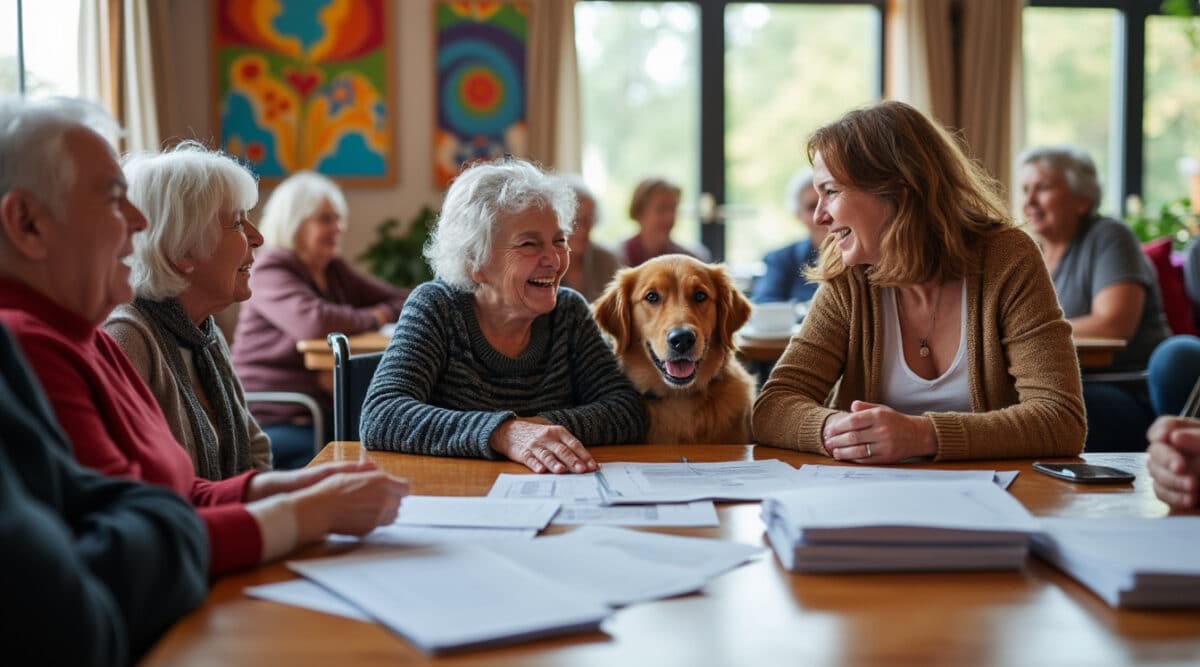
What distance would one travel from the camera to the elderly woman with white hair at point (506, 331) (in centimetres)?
206

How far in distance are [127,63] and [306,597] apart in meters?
4.50

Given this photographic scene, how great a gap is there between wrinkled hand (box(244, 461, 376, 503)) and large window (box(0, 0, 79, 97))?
3.37 metres

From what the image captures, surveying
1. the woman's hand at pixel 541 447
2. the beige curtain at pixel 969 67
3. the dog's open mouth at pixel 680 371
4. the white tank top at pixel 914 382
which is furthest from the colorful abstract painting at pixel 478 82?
the woman's hand at pixel 541 447

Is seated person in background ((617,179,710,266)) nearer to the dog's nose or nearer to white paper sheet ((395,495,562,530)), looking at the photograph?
the dog's nose

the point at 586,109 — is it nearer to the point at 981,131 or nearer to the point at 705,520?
the point at 981,131

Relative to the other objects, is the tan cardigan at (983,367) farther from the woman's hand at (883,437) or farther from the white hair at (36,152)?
the white hair at (36,152)

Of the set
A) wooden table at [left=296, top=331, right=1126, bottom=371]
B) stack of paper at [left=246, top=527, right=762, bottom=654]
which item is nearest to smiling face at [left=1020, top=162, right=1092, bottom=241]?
wooden table at [left=296, top=331, right=1126, bottom=371]

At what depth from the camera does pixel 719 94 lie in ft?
20.9

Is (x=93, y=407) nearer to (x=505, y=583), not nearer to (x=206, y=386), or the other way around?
(x=505, y=583)

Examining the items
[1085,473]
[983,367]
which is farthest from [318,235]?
[1085,473]

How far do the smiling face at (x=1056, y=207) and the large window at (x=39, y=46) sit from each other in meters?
3.83

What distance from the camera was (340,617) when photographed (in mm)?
1062

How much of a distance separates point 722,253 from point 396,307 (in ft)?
8.81

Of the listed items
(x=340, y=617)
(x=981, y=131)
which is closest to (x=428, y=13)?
(x=981, y=131)
